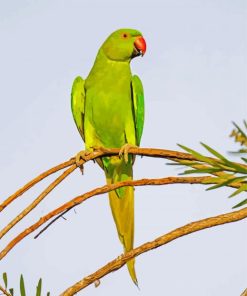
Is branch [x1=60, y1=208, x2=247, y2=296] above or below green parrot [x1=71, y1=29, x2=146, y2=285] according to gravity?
below

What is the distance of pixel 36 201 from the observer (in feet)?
3.98

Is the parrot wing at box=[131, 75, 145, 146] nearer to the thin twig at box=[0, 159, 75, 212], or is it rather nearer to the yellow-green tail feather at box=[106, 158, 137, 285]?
the yellow-green tail feather at box=[106, 158, 137, 285]

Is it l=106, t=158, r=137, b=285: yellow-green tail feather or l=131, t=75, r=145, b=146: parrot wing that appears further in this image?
l=131, t=75, r=145, b=146: parrot wing

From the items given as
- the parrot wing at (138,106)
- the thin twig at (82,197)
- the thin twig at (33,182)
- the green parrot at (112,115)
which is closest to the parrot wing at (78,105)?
the green parrot at (112,115)

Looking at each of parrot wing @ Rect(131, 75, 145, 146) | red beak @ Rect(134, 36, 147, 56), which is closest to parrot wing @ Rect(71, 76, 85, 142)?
parrot wing @ Rect(131, 75, 145, 146)

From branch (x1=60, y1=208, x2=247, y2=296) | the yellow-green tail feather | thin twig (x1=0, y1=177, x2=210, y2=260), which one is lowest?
branch (x1=60, y1=208, x2=247, y2=296)

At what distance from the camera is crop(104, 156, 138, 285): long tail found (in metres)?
2.89

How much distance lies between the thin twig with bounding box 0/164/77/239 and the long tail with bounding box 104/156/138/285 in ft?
4.75

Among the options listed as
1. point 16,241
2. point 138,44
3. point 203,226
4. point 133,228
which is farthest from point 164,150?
point 138,44

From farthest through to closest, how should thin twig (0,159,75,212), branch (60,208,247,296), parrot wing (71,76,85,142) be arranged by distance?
parrot wing (71,76,85,142)
thin twig (0,159,75,212)
branch (60,208,247,296)

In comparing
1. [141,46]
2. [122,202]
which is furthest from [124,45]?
[122,202]

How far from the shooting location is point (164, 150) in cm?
124

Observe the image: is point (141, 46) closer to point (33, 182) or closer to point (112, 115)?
point (112, 115)

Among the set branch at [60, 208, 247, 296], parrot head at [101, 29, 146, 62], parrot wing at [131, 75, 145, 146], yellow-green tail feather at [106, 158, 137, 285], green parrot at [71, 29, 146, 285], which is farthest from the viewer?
parrot head at [101, 29, 146, 62]
